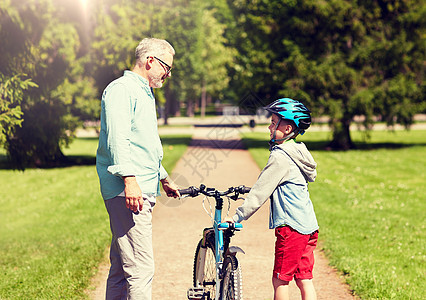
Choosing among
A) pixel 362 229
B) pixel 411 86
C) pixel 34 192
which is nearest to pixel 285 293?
pixel 362 229

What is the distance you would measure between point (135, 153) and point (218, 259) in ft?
3.39

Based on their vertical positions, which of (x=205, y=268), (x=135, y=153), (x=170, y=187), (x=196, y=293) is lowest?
(x=196, y=293)

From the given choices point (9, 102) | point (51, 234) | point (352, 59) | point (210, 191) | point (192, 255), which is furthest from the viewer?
point (352, 59)

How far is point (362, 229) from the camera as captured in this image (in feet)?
27.1

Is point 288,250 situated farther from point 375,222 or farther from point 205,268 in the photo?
point 375,222

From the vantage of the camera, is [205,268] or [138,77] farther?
[205,268]

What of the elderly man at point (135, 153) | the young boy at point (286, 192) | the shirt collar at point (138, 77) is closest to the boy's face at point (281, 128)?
the young boy at point (286, 192)

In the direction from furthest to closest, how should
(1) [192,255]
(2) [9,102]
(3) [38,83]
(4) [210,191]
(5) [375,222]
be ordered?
(3) [38,83], (5) [375,222], (2) [9,102], (1) [192,255], (4) [210,191]

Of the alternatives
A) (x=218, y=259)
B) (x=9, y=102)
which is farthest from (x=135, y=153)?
(x=9, y=102)

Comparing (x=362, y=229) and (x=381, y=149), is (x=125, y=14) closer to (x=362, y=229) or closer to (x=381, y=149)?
(x=381, y=149)

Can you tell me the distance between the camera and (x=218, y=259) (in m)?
3.93

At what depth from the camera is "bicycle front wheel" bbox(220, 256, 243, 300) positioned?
3.56 meters

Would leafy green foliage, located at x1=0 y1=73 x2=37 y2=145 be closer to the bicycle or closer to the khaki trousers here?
the bicycle

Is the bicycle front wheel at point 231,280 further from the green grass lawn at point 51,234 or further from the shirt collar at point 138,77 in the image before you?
the green grass lawn at point 51,234
